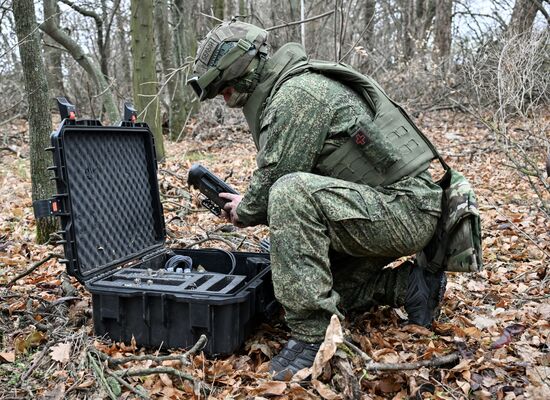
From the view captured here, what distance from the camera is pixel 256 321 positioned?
3.12 m

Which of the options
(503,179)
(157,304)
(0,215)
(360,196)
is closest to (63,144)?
(157,304)

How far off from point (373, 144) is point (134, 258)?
1734 millimetres

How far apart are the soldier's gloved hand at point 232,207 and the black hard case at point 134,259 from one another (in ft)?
1.07

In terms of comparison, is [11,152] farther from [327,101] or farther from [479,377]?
[479,377]

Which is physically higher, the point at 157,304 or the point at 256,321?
the point at 157,304

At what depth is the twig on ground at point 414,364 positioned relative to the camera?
2471 mm

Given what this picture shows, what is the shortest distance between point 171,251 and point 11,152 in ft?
25.2

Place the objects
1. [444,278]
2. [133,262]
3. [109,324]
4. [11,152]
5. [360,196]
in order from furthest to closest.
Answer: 1. [11,152]
2. [133,262]
3. [444,278]
4. [109,324]
5. [360,196]

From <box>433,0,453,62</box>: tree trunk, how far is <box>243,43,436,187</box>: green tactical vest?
10.7 meters

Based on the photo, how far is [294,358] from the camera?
2.67m

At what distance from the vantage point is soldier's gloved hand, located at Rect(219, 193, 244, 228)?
10.5ft

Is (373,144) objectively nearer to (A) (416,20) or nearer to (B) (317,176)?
(B) (317,176)

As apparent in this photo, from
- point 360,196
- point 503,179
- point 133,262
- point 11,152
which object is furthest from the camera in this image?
point 11,152

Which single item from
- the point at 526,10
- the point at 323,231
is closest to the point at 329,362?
the point at 323,231
